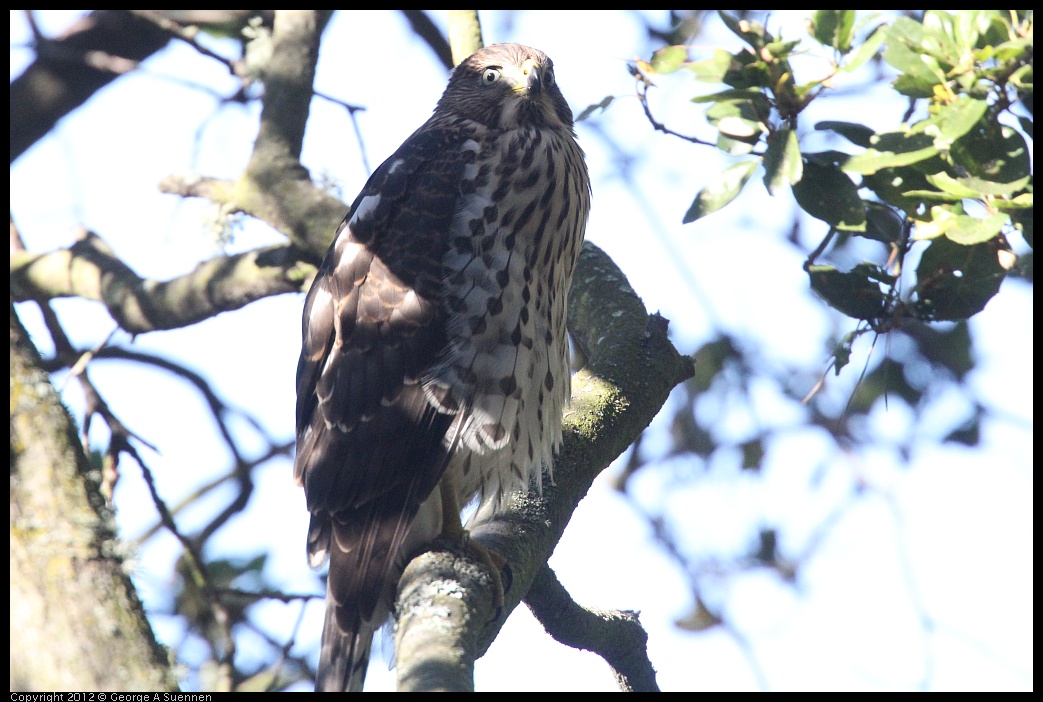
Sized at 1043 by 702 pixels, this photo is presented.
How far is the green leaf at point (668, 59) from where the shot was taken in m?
3.12

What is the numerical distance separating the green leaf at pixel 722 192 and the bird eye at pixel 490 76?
3.70 feet

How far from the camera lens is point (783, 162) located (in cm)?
283

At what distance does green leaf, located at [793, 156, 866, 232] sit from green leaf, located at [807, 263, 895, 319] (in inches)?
6.4

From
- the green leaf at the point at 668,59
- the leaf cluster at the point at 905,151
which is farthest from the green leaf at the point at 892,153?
the green leaf at the point at 668,59

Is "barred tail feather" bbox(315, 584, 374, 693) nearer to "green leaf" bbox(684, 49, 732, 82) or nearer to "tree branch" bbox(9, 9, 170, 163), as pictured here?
"green leaf" bbox(684, 49, 732, 82)

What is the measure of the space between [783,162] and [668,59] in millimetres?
552

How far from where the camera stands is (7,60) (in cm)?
409

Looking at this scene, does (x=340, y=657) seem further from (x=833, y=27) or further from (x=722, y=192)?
(x=833, y=27)

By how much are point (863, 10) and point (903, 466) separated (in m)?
2.56

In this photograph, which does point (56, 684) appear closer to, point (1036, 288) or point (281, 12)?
point (1036, 288)

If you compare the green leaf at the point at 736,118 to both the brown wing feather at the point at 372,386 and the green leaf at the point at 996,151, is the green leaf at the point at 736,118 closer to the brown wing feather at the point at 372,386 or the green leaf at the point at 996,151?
the green leaf at the point at 996,151

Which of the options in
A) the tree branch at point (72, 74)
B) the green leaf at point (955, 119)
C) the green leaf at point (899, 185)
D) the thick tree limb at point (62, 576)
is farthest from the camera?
the tree branch at point (72, 74)

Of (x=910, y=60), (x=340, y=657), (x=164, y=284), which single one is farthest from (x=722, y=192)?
(x=164, y=284)

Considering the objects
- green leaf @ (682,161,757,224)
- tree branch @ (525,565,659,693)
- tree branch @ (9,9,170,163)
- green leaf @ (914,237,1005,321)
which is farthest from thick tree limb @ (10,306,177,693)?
tree branch @ (9,9,170,163)
